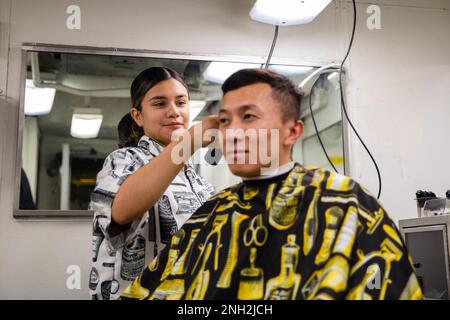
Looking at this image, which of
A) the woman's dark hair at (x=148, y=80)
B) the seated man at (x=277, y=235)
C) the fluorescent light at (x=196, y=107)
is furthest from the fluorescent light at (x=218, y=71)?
the seated man at (x=277, y=235)

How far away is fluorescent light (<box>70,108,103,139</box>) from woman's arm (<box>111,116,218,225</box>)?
120 cm

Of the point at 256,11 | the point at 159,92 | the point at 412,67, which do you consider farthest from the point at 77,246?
the point at 412,67

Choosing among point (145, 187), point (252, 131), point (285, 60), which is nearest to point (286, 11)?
point (285, 60)

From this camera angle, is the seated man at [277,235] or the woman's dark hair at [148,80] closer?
the seated man at [277,235]

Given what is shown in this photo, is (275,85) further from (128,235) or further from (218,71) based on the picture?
(218,71)

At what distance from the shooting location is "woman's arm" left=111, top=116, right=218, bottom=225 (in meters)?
1.24

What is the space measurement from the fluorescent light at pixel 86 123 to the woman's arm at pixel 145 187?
3.93 feet

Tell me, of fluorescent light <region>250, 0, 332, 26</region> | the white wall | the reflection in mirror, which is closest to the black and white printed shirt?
the reflection in mirror

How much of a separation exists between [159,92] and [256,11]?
1.10 m

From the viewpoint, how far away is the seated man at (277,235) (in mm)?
1045

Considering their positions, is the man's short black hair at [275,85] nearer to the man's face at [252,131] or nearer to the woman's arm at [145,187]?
the man's face at [252,131]

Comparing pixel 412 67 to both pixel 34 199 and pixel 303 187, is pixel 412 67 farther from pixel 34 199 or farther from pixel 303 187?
pixel 34 199

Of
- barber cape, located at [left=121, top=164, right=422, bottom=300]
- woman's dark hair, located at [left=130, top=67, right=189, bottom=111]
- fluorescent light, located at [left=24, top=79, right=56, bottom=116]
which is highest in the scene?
fluorescent light, located at [left=24, top=79, right=56, bottom=116]

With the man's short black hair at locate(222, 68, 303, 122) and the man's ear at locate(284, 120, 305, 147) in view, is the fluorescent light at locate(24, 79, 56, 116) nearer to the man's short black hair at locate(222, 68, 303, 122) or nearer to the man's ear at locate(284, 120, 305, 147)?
the man's short black hair at locate(222, 68, 303, 122)
